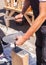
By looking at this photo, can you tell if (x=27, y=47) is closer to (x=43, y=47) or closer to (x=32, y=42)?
(x=32, y=42)

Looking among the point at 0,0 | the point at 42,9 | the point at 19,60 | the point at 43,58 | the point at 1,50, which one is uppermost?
the point at 42,9

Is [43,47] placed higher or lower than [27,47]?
higher

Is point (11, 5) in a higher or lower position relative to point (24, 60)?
lower

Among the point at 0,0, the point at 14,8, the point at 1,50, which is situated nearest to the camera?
the point at 1,50

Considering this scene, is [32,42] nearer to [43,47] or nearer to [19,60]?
[43,47]

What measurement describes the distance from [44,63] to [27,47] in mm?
2036

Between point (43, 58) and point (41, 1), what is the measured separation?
0.72 m

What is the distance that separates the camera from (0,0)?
8.57 metres

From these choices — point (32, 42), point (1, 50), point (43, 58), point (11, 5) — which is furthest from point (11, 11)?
point (43, 58)

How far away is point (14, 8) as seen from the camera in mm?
5953

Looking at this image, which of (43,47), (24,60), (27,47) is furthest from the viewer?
(27,47)

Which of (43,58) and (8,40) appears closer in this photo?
(43,58)

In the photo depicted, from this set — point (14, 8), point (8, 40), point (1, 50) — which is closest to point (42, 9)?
point (1, 50)

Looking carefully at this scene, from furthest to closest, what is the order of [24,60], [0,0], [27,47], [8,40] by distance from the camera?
1. [0,0]
2. [27,47]
3. [8,40]
4. [24,60]
